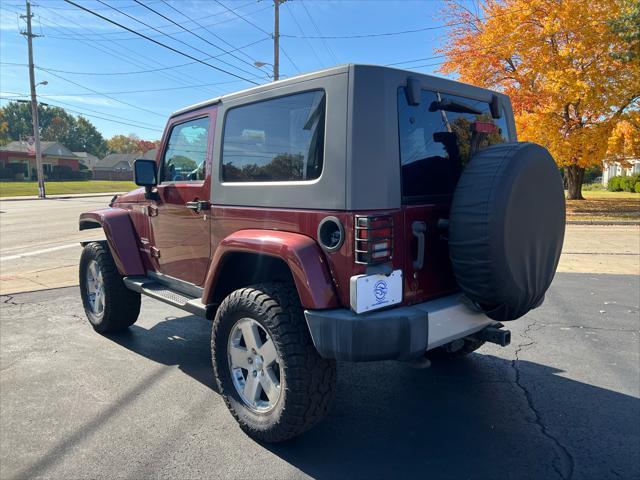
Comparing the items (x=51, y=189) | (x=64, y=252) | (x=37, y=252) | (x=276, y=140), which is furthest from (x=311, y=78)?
(x=51, y=189)

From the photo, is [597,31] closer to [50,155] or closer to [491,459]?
[491,459]

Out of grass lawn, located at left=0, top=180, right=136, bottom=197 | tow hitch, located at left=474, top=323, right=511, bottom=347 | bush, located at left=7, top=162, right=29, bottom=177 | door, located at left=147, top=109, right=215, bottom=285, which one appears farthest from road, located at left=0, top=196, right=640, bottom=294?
bush, located at left=7, top=162, right=29, bottom=177

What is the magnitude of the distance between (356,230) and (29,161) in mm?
74177

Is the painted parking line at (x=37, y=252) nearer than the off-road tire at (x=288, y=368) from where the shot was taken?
No

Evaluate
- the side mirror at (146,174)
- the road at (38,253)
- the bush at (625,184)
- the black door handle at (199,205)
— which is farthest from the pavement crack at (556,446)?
the bush at (625,184)

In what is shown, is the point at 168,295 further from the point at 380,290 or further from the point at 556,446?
the point at 556,446

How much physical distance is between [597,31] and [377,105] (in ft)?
56.4

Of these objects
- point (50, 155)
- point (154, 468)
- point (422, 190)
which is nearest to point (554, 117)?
point (422, 190)

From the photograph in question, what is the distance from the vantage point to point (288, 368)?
102 inches

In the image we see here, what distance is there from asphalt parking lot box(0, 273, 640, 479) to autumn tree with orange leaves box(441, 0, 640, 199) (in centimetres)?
1338

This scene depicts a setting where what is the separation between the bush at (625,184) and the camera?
121ft

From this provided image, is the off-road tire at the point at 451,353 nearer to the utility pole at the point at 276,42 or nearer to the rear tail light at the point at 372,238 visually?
the rear tail light at the point at 372,238

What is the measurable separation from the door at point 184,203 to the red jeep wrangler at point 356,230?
12 cm

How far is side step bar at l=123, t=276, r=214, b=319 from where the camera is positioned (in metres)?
3.34
